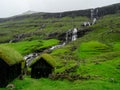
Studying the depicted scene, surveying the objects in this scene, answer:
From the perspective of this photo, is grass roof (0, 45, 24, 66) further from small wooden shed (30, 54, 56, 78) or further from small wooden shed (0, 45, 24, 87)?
small wooden shed (30, 54, 56, 78)

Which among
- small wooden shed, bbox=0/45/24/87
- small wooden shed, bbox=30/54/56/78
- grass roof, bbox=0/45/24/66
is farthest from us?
small wooden shed, bbox=30/54/56/78

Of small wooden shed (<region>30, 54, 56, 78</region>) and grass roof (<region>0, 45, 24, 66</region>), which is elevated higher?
grass roof (<region>0, 45, 24, 66</region>)

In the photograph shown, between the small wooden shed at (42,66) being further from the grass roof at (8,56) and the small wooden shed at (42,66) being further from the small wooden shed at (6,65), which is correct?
the small wooden shed at (6,65)

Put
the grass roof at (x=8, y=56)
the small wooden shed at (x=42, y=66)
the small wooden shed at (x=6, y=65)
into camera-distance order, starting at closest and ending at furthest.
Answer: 1. the small wooden shed at (x=6, y=65)
2. the grass roof at (x=8, y=56)
3. the small wooden shed at (x=42, y=66)

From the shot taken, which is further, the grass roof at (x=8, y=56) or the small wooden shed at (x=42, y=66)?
the small wooden shed at (x=42, y=66)

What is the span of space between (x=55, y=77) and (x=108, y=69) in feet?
46.6

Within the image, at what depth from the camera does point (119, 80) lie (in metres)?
59.9

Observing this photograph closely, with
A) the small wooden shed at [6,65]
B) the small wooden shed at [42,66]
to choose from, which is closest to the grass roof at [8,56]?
the small wooden shed at [6,65]

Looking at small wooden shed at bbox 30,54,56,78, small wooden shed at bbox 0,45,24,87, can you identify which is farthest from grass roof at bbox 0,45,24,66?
small wooden shed at bbox 30,54,56,78

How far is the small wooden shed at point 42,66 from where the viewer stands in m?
72.1

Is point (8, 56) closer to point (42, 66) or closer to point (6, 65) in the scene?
point (6, 65)

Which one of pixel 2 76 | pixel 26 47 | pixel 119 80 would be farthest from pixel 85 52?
pixel 2 76

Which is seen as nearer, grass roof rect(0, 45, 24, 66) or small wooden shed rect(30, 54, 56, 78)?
grass roof rect(0, 45, 24, 66)

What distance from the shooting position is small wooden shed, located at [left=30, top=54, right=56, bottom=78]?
72.1 meters
